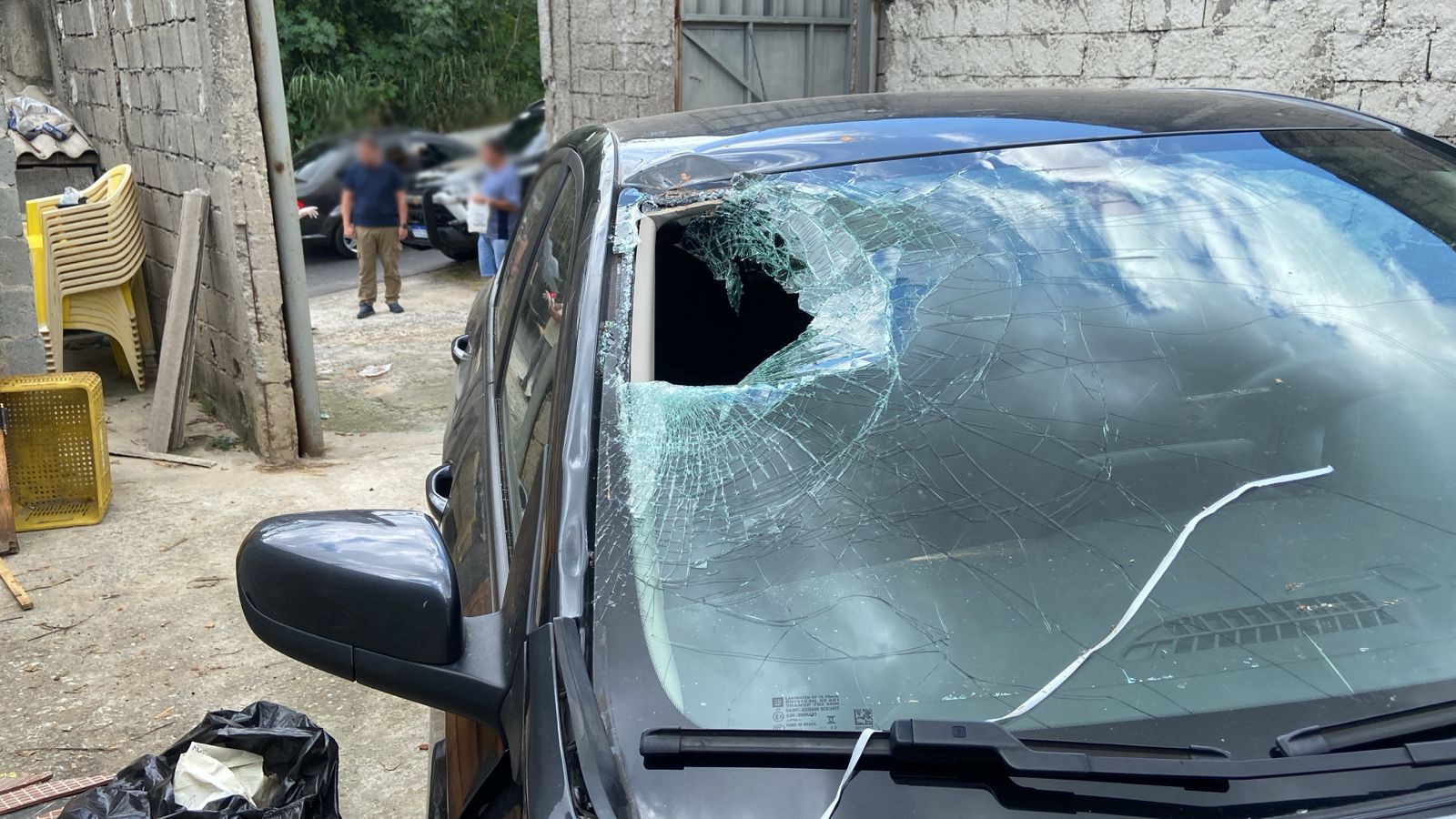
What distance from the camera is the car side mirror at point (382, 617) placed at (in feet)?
4.33

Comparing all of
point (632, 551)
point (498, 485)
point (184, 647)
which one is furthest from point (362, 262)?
point (632, 551)

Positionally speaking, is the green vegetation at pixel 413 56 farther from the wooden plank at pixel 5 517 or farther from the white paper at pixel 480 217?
the wooden plank at pixel 5 517

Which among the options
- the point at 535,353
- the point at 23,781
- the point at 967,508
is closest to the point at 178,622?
the point at 23,781

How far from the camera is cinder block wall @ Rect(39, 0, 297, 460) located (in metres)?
5.15

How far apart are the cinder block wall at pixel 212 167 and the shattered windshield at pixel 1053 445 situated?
392cm

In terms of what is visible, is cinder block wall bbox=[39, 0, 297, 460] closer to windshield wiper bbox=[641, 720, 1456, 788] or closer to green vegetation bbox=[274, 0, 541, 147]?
windshield wiper bbox=[641, 720, 1456, 788]

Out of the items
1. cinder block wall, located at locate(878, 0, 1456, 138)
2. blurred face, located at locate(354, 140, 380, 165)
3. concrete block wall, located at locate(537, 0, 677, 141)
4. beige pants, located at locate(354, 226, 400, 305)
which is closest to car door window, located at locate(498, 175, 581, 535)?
cinder block wall, located at locate(878, 0, 1456, 138)

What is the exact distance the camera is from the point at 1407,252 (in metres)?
1.73

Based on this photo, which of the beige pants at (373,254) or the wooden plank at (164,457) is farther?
the beige pants at (373,254)

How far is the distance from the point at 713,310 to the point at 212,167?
13.0 feet

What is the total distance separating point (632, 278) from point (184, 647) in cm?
277

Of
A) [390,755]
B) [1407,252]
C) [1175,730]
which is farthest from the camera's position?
[390,755]

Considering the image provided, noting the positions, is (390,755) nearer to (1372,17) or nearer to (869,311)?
(869,311)

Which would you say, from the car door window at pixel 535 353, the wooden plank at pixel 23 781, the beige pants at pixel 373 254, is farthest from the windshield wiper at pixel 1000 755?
the beige pants at pixel 373 254
